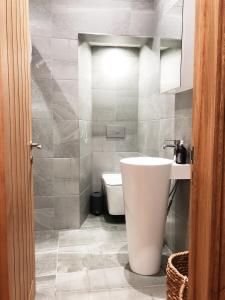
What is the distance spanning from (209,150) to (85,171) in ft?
7.51

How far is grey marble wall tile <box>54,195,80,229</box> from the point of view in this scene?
114 inches

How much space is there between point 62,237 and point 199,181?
202 centimetres

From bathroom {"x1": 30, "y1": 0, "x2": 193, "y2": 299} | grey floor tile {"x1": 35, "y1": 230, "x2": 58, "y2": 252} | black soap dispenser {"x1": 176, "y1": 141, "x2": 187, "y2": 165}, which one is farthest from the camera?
grey floor tile {"x1": 35, "y1": 230, "x2": 58, "y2": 252}

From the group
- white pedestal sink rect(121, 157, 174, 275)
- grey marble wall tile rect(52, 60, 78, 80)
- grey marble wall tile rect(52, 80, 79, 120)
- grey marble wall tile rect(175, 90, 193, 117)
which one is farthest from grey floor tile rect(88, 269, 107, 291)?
grey marble wall tile rect(52, 60, 78, 80)

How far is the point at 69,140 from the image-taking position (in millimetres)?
2842

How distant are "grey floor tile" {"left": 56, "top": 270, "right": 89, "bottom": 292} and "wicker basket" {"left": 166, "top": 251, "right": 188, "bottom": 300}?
0.62 metres

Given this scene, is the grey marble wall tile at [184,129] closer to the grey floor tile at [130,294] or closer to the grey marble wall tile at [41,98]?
the grey floor tile at [130,294]

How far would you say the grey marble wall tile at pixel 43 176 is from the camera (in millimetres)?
2820

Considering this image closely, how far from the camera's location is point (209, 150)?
987 mm

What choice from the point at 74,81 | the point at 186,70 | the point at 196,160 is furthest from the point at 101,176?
the point at 196,160

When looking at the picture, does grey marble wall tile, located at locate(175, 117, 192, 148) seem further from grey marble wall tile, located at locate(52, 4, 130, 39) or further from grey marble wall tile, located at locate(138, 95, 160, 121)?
grey marble wall tile, located at locate(52, 4, 130, 39)

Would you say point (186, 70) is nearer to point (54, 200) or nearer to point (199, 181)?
point (199, 181)

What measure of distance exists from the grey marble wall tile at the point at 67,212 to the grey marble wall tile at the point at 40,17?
173 centimetres

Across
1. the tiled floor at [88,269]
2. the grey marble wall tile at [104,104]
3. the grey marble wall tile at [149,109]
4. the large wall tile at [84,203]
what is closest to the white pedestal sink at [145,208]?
the tiled floor at [88,269]
